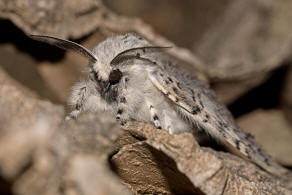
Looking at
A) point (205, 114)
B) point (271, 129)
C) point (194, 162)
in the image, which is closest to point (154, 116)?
point (205, 114)

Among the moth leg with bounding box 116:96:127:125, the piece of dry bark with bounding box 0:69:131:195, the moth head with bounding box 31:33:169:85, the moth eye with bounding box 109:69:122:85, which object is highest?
the moth head with bounding box 31:33:169:85

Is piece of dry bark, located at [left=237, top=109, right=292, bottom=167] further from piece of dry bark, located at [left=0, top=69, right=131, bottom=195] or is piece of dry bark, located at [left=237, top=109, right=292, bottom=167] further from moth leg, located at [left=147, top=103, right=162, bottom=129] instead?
piece of dry bark, located at [left=0, top=69, right=131, bottom=195]

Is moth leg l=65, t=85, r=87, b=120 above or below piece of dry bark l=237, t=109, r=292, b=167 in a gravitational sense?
below

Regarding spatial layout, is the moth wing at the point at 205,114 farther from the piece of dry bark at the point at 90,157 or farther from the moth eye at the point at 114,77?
the piece of dry bark at the point at 90,157

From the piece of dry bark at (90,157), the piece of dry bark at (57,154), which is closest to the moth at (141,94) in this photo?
the piece of dry bark at (90,157)

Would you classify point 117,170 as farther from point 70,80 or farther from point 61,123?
point 70,80

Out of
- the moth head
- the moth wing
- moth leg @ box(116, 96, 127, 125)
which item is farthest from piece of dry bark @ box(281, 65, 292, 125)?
moth leg @ box(116, 96, 127, 125)

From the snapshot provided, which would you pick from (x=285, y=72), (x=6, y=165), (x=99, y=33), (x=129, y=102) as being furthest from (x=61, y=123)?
(x=285, y=72)

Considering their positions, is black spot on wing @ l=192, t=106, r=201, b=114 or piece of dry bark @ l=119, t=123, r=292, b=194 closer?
piece of dry bark @ l=119, t=123, r=292, b=194
